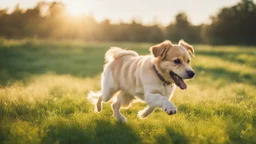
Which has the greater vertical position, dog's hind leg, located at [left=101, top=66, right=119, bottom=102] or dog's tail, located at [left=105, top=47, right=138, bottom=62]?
dog's tail, located at [left=105, top=47, right=138, bottom=62]

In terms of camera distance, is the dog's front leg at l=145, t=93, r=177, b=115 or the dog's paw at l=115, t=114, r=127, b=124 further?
the dog's paw at l=115, t=114, r=127, b=124

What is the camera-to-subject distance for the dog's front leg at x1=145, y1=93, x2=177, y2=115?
499 centimetres

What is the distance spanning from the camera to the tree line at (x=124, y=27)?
47.8 meters

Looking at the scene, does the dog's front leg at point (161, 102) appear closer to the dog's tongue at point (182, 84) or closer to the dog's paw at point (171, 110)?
the dog's paw at point (171, 110)

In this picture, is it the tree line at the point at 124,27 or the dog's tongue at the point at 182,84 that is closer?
the dog's tongue at the point at 182,84

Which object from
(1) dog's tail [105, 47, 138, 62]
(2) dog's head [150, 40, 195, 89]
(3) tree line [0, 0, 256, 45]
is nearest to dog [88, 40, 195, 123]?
(2) dog's head [150, 40, 195, 89]

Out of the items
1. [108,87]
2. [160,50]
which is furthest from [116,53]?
[160,50]

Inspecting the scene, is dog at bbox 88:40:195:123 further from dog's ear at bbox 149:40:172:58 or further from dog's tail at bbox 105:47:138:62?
dog's tail at bbox 105:47:138:62

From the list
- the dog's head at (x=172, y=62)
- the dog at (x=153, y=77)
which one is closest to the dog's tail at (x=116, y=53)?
the dog at (x=153, y=77)

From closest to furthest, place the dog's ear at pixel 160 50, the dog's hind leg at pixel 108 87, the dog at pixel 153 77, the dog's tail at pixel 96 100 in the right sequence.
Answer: the dog at pixel 153 77 < the dog's ear at pixel 160 50 < the dog's hind leg at pixel 108 87 < the dog's tail at pixel 96 100

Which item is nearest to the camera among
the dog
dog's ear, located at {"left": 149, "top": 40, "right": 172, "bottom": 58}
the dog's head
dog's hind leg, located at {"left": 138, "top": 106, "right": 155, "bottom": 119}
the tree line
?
the dog

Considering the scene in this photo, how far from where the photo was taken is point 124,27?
68250 mm

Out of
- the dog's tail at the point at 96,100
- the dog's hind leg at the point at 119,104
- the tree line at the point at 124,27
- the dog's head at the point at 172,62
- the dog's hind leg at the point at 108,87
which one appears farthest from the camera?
the tree line at the point at 124,27

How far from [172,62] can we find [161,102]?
37.6 inches
